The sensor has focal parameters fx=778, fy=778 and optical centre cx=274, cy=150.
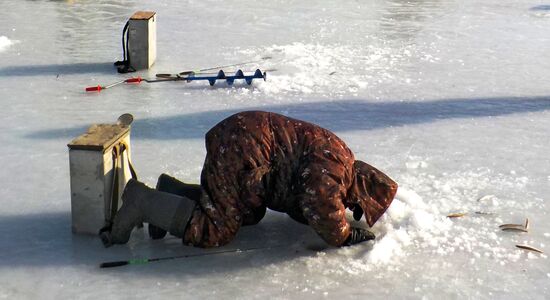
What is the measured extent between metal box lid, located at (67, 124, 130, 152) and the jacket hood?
1434mm

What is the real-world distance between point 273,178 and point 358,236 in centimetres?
65

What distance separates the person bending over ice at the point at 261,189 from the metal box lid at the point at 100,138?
0.95 ft

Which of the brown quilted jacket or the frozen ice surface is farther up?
the brown quilted jacket

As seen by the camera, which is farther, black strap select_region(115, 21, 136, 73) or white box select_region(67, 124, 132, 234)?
black strap select_region(115, 21, 136, 73)

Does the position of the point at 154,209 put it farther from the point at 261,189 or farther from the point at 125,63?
the point at 125,63

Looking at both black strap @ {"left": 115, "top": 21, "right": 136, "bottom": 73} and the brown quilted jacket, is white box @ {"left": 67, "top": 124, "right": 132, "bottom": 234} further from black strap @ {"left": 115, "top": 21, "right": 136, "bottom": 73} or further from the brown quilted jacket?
black strap @ {"left": 115, "top": 21, "right": 136, "bottom": 73}

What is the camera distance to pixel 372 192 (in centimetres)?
454

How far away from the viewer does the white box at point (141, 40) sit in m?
8.91

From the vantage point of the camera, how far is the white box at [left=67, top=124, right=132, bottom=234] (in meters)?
4.51

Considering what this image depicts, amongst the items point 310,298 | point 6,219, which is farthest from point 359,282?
point 6,219

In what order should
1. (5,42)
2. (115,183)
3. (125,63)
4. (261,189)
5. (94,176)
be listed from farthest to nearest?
(5,42) → (125,63) → (115,183) → (94,176) → (261,189)

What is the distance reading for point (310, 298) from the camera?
4023 millimetres

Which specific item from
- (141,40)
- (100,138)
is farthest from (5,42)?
(100,138)

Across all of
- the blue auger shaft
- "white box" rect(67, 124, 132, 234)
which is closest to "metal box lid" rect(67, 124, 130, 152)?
"white box" rect(67, 124, 132, 234)
